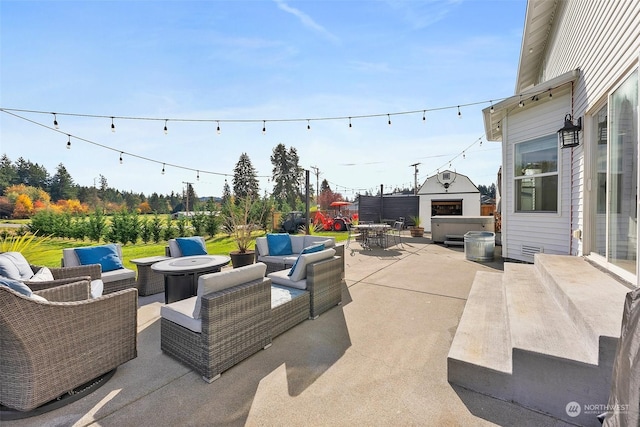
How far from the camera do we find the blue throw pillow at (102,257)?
381 centimetres

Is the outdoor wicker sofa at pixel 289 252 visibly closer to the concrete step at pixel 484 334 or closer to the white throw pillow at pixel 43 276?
the concrete step at pixel 484 334

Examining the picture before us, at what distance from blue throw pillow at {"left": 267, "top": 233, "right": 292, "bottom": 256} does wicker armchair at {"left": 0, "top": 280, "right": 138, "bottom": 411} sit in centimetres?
306

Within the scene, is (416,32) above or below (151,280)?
above

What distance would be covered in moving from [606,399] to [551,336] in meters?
0.45

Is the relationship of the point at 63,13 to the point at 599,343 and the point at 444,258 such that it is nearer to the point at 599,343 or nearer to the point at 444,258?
the point at 599,343

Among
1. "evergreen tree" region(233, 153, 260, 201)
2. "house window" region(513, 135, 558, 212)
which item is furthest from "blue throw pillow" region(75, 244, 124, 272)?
"evergreen tree" region(233, 153, 260, 201)

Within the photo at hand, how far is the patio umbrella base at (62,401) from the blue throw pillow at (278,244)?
318 cm

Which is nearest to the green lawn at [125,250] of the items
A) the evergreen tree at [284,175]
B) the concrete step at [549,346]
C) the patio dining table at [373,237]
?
the patio dining table at [373,237]

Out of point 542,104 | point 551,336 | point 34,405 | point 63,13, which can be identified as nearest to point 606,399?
point 551,336

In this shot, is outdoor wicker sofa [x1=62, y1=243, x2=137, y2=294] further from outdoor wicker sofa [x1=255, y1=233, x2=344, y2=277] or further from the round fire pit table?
outdoor wicker sofa [x1=255, y1=233, x2=344, y2=277]

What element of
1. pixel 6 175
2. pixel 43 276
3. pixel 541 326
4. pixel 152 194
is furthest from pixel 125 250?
pixel 152 194

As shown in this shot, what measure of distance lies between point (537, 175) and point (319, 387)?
20.1 ft

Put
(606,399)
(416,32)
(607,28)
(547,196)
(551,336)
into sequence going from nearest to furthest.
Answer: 1. (606,399)
2. (551,336)
3. (607,28)
4. (547,196)
5. (416,32)

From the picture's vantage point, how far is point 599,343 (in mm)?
1685
